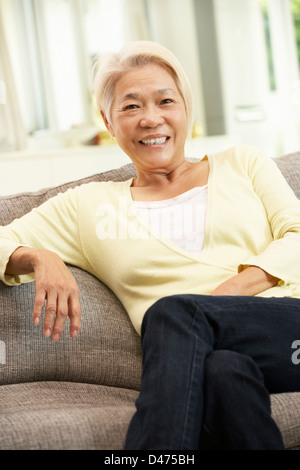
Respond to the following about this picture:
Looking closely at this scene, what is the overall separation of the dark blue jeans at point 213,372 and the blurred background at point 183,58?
144 inches

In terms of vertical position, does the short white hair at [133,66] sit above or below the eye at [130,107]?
above

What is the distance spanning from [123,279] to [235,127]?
3.90 m

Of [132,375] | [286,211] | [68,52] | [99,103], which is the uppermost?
[68,52]

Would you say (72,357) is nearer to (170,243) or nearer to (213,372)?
(170,243)

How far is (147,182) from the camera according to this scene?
1.61m

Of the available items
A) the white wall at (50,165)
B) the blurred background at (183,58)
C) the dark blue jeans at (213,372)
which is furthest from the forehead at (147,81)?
the blurred background at (183,58)

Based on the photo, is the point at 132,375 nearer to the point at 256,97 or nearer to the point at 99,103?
the point at 99,103

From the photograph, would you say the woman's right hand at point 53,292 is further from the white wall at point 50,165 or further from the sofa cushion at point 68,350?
the white wall at point 50,165

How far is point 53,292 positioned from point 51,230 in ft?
0.94

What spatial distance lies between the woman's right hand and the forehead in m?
0.47

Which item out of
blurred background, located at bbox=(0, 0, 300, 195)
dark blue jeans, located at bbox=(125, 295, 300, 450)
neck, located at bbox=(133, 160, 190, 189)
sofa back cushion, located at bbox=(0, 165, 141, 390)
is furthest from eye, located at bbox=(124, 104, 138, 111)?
blurred background, located at bbox=(0, 0, 300, 195)

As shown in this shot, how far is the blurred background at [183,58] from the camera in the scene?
16.1ft

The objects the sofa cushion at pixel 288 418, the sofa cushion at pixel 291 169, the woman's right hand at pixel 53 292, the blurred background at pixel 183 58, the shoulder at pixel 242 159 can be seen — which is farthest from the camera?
the blurred background at pixel 183 58
